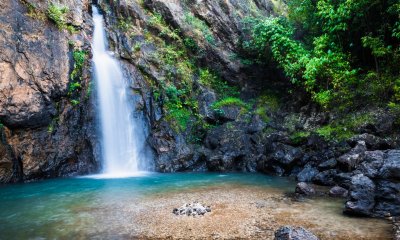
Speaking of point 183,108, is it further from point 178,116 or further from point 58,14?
point 58,14

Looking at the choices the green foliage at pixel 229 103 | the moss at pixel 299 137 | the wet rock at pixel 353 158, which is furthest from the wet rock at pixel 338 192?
the green foliage at pixel 229 103

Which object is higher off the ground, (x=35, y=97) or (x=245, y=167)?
(x=35, y=97)

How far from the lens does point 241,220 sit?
642cm

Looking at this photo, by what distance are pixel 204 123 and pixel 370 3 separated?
31.0ft

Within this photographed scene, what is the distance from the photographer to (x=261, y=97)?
1902 cm

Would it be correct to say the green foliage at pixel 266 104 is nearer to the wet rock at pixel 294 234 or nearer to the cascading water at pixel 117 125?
the cascading water at pixel 117 125

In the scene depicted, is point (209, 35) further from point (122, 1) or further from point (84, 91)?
point (84, 91)

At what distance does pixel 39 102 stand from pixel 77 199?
6115 millimetres

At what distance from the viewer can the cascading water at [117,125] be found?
15201 millimetres

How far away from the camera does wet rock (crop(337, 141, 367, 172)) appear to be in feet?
31.7

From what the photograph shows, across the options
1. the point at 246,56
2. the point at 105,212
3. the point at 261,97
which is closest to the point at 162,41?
the point at 246,56

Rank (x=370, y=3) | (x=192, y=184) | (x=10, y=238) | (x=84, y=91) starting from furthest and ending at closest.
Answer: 1. (x=84, y=91)
2. (x=370, y=3)
3. (x=192, y=184)
4. (x=10, y=238)

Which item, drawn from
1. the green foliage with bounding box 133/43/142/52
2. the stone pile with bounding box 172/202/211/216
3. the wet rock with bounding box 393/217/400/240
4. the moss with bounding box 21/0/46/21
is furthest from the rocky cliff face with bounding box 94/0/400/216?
the stone pile with bounding box 172/202/211/216

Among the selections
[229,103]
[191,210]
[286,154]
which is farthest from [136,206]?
[229,103]
